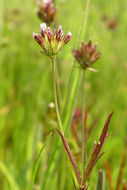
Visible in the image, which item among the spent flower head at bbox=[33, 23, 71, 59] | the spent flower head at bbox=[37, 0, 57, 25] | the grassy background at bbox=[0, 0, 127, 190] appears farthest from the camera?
the grassy background at bbox=[0, 0, 127, 190]

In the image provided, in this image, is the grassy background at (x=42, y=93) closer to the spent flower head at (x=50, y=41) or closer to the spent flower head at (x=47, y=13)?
the spent flower head at (x=47, y=13)

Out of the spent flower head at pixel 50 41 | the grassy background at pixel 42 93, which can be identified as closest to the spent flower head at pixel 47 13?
the grassy background at pixel 42 93

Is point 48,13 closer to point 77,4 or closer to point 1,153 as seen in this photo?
point 1,153

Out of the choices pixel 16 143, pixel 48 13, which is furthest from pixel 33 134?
pixel 48 13

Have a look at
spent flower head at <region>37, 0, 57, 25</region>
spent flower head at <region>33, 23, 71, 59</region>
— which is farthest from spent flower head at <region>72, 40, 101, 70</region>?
spent flower head at <region>37, 0, 57, 25</region>

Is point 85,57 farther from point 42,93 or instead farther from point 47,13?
point 42,93

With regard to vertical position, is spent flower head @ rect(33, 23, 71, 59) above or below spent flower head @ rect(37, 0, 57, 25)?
below

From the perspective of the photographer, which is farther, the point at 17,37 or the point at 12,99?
the point at 17,37

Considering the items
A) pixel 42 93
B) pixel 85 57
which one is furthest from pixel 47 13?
pixel 42 93

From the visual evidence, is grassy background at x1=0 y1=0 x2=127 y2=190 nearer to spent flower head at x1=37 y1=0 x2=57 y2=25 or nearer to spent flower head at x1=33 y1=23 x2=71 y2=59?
spent flower head at x1=37 y1=0 x2=57 y2=25
